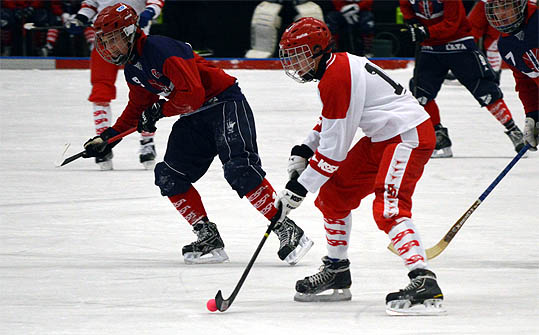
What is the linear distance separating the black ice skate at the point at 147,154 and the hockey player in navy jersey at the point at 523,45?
264cm

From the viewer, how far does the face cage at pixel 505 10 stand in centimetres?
499

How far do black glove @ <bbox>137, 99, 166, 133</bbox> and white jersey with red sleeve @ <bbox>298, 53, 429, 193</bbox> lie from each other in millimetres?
1011

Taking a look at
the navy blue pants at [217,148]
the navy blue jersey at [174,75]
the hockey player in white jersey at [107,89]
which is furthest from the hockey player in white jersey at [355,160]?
the hockey player in white jersey at [107,89]

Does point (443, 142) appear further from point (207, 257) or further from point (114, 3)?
point (207, 257)

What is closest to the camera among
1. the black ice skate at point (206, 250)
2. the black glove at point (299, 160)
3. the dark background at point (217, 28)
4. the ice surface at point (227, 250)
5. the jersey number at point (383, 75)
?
the ice surface at point (227, 250)

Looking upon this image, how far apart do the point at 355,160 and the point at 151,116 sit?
45.3 inches

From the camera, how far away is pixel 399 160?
12.2ft

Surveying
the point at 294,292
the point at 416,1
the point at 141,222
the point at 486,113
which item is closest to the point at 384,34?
the point at 486,113

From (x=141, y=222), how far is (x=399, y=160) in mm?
2069

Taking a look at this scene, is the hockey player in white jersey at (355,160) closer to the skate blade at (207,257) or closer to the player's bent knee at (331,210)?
the player's bent knee at (331,210)

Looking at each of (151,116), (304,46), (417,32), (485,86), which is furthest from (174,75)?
(485,86)

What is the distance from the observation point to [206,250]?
15.0ft

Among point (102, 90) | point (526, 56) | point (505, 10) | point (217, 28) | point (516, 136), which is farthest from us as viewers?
point (217, 28)

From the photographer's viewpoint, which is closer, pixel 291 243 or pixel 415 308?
pixel 415 308
